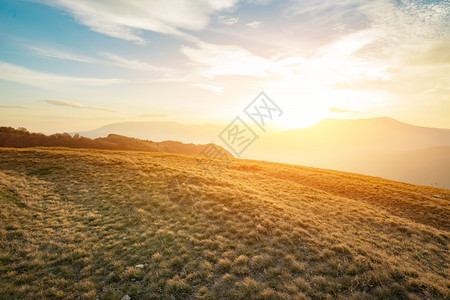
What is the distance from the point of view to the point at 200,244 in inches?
412

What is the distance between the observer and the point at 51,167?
2336 cm

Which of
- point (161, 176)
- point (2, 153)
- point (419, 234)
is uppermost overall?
point (2, 153)

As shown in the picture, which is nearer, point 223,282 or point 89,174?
point 223,282

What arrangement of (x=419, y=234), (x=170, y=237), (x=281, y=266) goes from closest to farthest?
1. (x=281, y=266)
2. (x=170, y=237)
3. (x=419, y=234)

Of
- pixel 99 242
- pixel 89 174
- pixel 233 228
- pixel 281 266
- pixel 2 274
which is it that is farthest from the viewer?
pixel 89 174

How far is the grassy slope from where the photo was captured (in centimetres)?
755

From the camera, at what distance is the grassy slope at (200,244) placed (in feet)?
24.8

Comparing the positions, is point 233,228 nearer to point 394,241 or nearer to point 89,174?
point 394,241

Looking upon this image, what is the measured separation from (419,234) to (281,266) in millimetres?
12854

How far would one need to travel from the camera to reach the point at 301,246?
10.6 metres

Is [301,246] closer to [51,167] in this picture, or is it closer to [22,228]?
[22,228]

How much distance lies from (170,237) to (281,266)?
20.8ft

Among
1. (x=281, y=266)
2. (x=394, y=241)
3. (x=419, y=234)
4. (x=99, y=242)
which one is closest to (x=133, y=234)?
(x=99, y=242)

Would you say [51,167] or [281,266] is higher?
[51,167]
